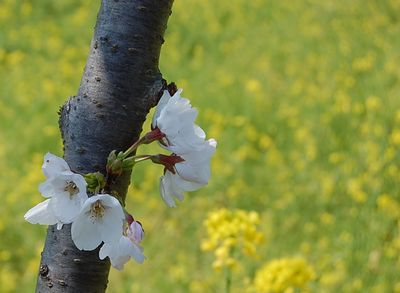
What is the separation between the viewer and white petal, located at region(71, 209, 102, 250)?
0.81 metres

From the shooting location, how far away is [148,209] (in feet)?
14.8

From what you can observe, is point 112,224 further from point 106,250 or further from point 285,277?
point 285,277

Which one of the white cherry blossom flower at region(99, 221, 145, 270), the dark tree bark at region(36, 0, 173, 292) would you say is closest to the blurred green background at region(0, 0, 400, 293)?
the dark tree bark at region(36, 0, 173, 292)

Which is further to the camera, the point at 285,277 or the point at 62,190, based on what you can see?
the point at 285,277

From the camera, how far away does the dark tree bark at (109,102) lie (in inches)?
36.8

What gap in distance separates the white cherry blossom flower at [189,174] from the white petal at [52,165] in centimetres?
14

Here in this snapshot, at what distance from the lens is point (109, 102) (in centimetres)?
94

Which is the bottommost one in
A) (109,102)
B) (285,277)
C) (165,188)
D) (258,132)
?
(165,188)

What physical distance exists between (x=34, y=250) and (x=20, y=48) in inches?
142

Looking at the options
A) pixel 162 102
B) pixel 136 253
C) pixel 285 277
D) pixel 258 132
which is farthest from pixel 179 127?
pixel 258 132

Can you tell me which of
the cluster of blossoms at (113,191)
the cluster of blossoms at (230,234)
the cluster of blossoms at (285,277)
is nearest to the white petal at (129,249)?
the cluster of blossoms at (113,191)

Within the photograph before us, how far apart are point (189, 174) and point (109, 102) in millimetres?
159

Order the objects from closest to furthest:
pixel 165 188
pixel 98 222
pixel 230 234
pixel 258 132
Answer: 1. pixel 98 222
2. pixel 165 188
3. pixel 230 234
4. pixel 258 132

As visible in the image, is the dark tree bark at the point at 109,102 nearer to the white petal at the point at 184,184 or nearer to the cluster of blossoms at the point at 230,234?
the white petal at the point at 184,184
